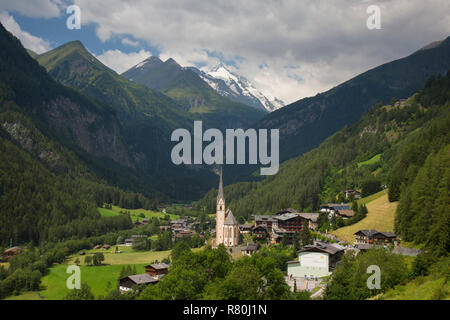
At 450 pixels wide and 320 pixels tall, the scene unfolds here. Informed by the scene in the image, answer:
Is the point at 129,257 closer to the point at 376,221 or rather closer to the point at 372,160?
the point at 376,221

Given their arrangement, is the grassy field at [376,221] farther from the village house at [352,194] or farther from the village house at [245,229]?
the village house at [245,229]

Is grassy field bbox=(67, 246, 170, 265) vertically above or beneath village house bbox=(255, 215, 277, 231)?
beneath

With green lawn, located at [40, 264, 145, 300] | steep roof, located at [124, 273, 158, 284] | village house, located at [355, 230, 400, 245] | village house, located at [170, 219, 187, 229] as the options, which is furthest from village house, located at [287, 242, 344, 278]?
village house, located at [170, 219, 187, 229]

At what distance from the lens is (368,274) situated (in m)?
60.2

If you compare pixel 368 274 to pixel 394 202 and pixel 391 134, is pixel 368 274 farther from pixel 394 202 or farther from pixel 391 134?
pixel 391 134

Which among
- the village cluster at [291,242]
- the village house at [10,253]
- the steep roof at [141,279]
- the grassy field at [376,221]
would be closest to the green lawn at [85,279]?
the steep roof at [141,279]

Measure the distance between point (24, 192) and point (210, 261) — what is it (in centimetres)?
13028

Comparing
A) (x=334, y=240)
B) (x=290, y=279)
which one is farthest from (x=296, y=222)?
(x=290, y=279)

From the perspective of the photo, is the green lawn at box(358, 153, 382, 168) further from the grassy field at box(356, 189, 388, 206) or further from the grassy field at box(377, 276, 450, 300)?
the grassy field at box(377, 276, 450, 300)

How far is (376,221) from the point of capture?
338 ft

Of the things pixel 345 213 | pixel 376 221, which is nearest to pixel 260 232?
pixel 345 213

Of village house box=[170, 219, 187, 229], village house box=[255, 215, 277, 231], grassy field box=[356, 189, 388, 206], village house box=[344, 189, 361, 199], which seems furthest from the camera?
village house box=[170, 219, 187, 229]

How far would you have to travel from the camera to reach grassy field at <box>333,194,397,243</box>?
9978 centimetres

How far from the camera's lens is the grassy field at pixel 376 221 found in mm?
99781
